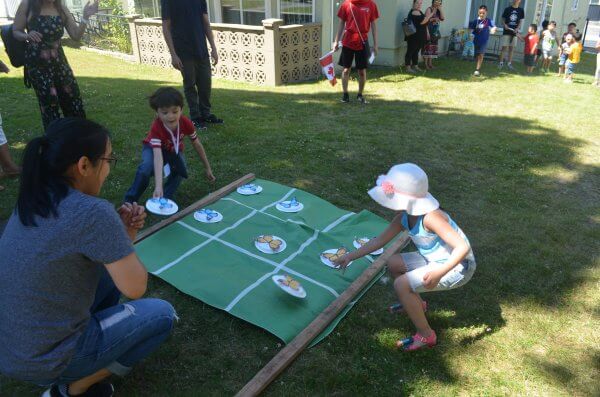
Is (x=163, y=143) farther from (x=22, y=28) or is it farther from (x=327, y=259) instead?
(x=22, y=28)

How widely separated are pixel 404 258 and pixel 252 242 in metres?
1.42

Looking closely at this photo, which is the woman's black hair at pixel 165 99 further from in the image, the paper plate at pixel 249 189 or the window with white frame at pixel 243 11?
the window with white frame at pixel 243 11

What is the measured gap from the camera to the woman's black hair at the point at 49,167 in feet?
6.37

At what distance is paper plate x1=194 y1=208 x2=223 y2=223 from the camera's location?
170 inches

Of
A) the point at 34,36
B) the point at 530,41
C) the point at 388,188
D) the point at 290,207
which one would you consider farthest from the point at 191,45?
the point at 530,41

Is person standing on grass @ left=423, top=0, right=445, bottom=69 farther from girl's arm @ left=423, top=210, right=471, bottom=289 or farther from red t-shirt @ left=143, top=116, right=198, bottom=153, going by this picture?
girl's arm @ left=423, top=210, right=471, bottom=289

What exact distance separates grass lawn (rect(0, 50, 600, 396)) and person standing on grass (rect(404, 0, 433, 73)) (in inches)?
38.4

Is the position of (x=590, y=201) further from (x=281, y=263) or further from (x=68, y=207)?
(x=68, y=207)

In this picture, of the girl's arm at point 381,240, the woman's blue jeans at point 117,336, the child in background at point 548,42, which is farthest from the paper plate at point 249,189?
the child in background at point 548,42

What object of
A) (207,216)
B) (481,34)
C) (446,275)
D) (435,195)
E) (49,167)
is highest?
(481,34)

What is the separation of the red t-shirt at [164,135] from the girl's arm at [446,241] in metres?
2.57

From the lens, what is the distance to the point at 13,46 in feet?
16.0

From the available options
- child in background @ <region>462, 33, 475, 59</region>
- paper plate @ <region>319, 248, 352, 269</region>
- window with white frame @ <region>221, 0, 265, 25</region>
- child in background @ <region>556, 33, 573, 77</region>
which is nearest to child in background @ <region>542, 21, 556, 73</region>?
child in background @ <region>556, 33, 573, 77</region>

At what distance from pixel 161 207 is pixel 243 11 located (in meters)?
9.14
